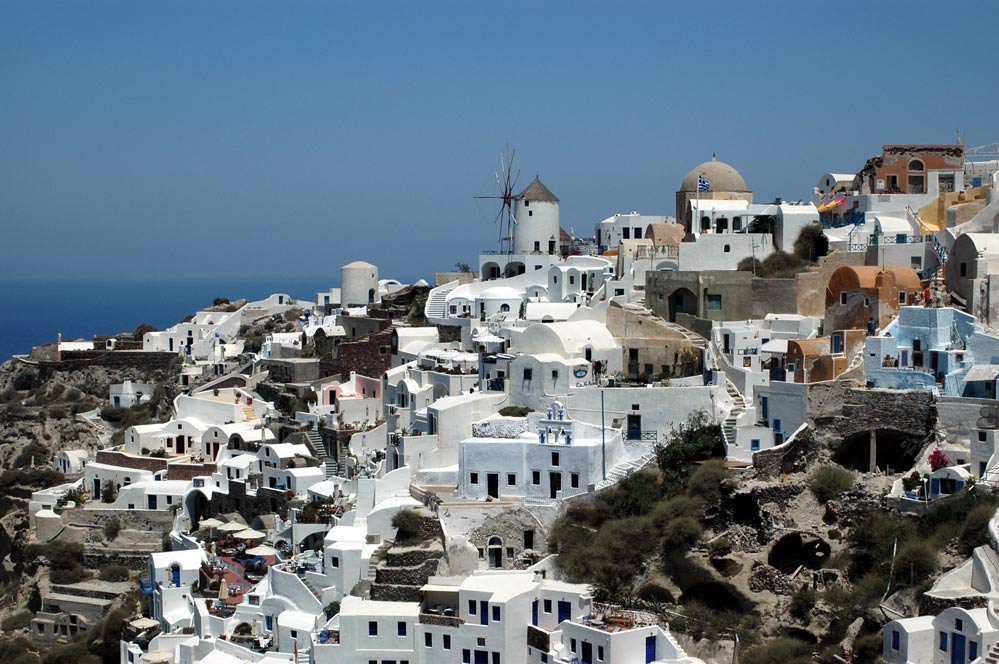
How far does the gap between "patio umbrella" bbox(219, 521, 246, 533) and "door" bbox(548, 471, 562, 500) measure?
9.48 metres

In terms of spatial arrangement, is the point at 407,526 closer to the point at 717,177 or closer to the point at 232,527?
the point at 232,527

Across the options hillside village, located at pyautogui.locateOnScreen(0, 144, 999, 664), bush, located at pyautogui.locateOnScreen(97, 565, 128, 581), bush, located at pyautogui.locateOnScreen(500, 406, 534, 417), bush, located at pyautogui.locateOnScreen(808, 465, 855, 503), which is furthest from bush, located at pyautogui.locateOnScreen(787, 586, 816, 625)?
bush, located at pyautogui.locateOnScreen(97, 565, 128, 581)

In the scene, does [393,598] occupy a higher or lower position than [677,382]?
lower

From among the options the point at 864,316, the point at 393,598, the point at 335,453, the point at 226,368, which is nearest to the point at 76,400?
the point at 226,368

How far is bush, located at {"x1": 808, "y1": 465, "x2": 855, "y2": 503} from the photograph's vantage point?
90.0 ft

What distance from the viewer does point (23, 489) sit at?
44.1 m

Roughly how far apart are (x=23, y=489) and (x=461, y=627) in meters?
22.5

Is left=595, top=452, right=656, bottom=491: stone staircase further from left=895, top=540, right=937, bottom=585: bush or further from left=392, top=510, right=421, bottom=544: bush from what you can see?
left=895, top=540, right=937, bottom=585: bush

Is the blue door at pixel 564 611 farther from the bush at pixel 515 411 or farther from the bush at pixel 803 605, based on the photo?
the bush at pixel 515 411

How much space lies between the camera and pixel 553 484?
30.6m

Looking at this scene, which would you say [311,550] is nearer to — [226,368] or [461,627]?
[461,627]

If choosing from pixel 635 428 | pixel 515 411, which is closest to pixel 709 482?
pixel 635 428

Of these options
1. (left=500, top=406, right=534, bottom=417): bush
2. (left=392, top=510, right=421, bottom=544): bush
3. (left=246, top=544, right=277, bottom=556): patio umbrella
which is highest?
(left=500, top=406, right=534, bottom=417): bush

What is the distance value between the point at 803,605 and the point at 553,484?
6.89 meters
